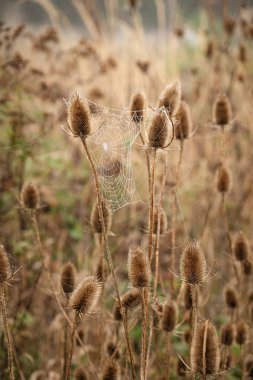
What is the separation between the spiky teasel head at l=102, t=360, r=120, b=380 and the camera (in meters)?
1.51

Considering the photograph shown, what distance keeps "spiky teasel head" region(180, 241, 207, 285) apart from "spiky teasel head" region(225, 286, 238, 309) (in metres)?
0.64

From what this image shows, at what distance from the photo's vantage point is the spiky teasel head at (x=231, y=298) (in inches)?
76.5

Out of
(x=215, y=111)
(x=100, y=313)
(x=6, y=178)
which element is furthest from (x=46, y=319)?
(x=215, y=111)

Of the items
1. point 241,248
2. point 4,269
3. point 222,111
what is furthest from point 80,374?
point 222,111

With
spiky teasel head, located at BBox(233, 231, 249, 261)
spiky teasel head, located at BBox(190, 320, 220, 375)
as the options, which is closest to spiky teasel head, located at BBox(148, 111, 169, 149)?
spiky teasel head, located at BBox(190, 320, 220, 375)

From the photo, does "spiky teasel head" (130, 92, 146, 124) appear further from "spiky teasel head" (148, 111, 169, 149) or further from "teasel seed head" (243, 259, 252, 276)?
"teasel seed head" (243, 259, 252, 276)

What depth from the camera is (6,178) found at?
2836 millimetres

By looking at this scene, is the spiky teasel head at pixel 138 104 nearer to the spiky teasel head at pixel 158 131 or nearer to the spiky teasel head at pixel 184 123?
the spiky teasel head at pixel 184 123

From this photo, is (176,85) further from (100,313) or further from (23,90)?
(23,90)

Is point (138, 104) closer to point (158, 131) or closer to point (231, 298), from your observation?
point (158, 131)

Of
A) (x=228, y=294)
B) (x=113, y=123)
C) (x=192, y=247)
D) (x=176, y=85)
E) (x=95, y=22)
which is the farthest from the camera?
(x=95, y=22)

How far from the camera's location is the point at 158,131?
1432 millimetres

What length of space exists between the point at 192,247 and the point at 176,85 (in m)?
0.62

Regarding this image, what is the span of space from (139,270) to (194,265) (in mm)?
172
